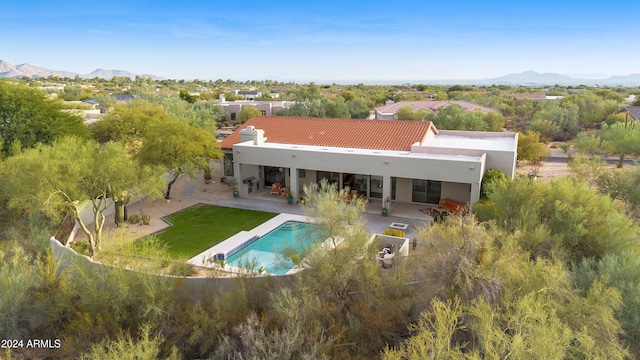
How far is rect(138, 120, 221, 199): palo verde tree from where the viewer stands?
25969 mm

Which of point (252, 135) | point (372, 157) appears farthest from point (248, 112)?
point (372, 157)

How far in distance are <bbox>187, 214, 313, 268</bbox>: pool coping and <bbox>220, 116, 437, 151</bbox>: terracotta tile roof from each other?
715 centimetres

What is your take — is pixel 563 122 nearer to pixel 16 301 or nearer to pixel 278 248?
pixel 278 248

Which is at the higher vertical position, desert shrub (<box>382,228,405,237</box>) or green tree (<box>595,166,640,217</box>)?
green tree (<box>595,166,640,217</box>)

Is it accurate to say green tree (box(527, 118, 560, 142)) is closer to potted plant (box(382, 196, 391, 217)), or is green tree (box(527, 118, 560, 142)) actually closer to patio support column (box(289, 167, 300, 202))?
potted plant (box(382, 196, 391, 217))

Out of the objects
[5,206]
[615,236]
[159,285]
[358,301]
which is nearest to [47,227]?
[5,206]

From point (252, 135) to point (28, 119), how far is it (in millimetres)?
14090

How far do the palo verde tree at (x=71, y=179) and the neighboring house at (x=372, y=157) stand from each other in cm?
865

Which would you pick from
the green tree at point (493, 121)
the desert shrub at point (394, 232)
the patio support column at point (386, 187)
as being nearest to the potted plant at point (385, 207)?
the patio support column at point (386, 187)

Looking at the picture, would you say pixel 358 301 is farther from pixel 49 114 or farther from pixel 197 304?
pixel 49 114

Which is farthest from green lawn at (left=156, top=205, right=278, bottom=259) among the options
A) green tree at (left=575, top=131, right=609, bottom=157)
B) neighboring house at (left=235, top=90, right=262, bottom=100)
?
neighboring house at (left=235, top=90, right=262, bottom=100)

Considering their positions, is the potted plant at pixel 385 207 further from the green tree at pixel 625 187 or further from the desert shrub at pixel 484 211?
the green tree at pixel 625 187

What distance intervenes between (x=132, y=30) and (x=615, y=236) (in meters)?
71.1

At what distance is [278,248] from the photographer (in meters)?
19.8
